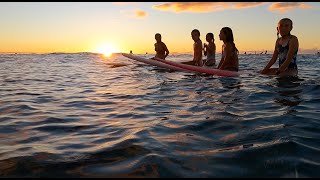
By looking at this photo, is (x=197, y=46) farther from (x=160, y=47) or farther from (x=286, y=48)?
(x=286, y=48)

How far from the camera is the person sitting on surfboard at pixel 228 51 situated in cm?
1039

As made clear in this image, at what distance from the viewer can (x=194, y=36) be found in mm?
14461

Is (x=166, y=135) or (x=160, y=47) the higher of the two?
(x=160, y=47)

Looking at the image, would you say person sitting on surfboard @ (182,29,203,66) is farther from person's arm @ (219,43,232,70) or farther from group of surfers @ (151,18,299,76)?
person's arm @ (219,43,232,70)

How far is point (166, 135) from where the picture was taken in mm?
3949

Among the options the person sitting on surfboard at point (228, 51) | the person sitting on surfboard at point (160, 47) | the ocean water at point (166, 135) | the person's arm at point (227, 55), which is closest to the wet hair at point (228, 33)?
the person sitting on surfboard at point (228, 51)

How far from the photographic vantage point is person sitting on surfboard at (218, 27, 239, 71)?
1039 centimetres

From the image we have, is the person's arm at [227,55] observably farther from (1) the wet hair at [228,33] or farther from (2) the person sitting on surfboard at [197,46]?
(2) the person sitting on surfboard at [197,46]

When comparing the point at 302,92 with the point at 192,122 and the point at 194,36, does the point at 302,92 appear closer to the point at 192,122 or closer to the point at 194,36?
the point at 192,122

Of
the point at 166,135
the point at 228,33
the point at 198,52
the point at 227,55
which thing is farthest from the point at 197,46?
the point at 166,135

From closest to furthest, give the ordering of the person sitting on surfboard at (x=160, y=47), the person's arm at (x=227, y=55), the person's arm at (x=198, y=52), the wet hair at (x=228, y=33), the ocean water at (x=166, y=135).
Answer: the ocean water at (x=166, y=135) < the wet hair at (x=228, y=33) < the person's arm at (x=227, y=55) < the person's arm at (x=198, y=52) < the person sitting on surfboard at (x=160, y=47)

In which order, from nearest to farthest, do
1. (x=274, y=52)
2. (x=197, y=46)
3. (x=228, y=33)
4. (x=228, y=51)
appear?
(x=274, y=52), (x=228, y=33), (x=228, y=51), (x=197, y=46)

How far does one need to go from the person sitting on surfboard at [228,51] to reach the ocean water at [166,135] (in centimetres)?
351

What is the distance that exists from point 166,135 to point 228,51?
7.33 m
